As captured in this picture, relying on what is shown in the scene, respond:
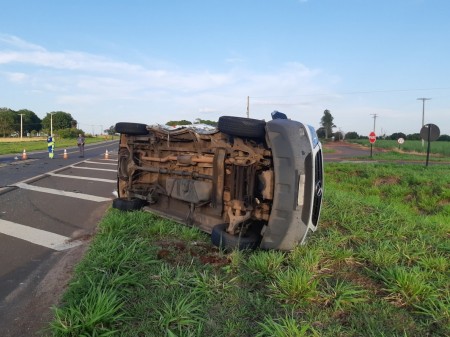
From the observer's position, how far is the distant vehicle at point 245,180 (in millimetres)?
3588

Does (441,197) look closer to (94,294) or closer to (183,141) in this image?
(183,141)

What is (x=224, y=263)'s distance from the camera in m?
3.58

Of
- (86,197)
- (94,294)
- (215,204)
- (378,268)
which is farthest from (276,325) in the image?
(86,197)

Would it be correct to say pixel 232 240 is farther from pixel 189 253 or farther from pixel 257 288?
pixel 257 288

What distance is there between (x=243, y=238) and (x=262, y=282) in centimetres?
74

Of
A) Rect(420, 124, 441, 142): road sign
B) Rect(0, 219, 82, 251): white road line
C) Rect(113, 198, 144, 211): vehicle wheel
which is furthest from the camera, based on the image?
Rect(420, 124, 441, 142): road sign

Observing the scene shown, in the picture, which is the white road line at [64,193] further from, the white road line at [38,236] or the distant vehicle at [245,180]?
the distant vehicle at [245,180]

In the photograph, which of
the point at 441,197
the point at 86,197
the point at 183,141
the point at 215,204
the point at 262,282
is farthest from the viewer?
the point at 441,197

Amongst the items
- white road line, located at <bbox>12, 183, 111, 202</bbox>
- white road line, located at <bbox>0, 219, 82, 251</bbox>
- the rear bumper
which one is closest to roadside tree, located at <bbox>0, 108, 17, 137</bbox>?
white road line, located at <bbox>12, 183, 111, 202</bbox>

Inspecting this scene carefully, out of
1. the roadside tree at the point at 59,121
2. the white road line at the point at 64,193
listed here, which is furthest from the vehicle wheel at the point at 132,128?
the roadside tree at the point at 59,121

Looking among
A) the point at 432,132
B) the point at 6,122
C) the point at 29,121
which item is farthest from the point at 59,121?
the point at 432,132

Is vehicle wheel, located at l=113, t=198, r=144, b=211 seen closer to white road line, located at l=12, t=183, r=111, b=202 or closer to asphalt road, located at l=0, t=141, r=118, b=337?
asphalt road, located at l=0, t=141, r=118, b=337

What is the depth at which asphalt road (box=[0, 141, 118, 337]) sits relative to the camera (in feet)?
10.1

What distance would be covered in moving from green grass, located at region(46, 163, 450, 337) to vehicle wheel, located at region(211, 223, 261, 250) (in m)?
0.10
